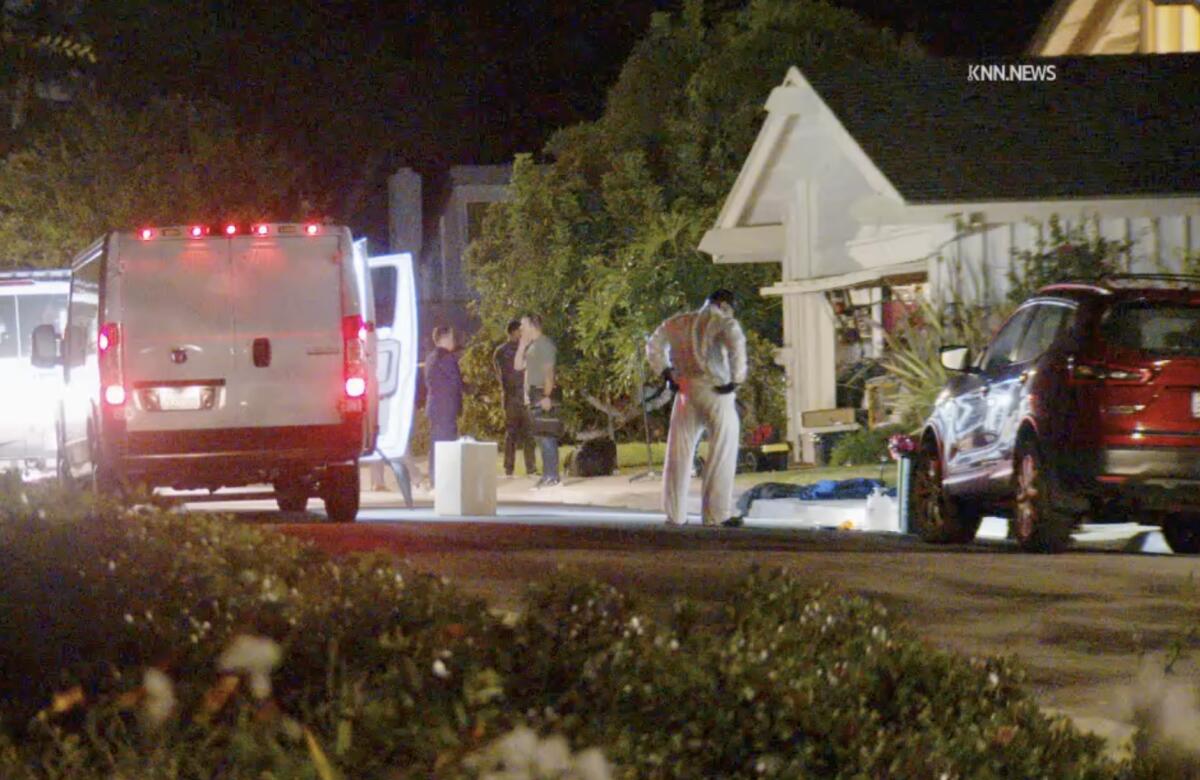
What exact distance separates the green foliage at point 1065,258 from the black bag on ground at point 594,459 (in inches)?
230

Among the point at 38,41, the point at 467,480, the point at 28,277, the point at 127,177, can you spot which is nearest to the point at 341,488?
the point at 467,480

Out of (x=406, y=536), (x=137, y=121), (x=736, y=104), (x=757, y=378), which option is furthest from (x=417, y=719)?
(x=137, y=121)

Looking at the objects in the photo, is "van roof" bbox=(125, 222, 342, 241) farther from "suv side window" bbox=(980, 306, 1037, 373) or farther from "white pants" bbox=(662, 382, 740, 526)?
"suv side window" bbox=(980, 306, 1037, 373)

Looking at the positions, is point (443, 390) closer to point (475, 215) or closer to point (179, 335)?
point (179, 335)

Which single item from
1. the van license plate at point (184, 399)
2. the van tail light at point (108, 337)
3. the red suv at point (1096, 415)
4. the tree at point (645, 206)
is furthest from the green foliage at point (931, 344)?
the van tail light at point (108, 337)

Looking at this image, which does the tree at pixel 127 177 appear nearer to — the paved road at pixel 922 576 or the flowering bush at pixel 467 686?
the paved road at pixel 922 576

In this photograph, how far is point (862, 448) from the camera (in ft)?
77.0

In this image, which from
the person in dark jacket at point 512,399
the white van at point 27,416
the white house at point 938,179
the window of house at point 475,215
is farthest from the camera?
the window of house at point 475,215

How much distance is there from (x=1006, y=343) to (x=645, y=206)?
18.1 meters

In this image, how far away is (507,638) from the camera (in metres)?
6.88

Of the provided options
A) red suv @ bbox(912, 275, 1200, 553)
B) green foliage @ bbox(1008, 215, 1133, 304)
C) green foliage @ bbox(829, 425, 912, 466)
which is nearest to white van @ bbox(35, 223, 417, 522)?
red suv @ bbox(912, 275, 1200, 553)

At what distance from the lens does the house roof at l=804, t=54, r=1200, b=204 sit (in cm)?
2269

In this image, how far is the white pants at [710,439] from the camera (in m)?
17.4

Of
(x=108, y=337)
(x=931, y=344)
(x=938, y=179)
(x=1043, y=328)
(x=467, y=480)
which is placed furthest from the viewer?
(x=938, y=179)
